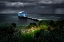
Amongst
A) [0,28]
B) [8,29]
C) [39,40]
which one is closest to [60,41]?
[39,40]

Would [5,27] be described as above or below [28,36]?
below

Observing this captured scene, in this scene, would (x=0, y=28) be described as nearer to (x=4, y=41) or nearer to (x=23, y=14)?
(x=4, y=41)

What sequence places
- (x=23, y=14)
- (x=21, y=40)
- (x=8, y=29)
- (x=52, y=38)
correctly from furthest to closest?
(x=23, y=14), (x=8, y=29), (x=52, y=38), (x=21, y=40)

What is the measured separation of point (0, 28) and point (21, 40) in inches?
436

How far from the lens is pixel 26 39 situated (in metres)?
18.9

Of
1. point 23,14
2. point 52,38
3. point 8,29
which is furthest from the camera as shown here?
point 23,14

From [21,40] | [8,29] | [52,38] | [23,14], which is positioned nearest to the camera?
[21,40]

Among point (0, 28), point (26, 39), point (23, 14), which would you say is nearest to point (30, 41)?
point (26, 39)

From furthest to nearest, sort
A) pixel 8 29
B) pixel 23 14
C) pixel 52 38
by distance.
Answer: pixel 23 14 < pixel 8 29 < pixel 52 38

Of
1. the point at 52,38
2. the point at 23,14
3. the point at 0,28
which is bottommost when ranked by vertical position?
the point at 23,14

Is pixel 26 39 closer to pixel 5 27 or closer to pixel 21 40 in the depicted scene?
pixel 21 40

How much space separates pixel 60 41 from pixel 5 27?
39.5ft

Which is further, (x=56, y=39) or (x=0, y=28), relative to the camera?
(x=0, y=28)

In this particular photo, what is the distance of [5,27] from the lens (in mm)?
29156
